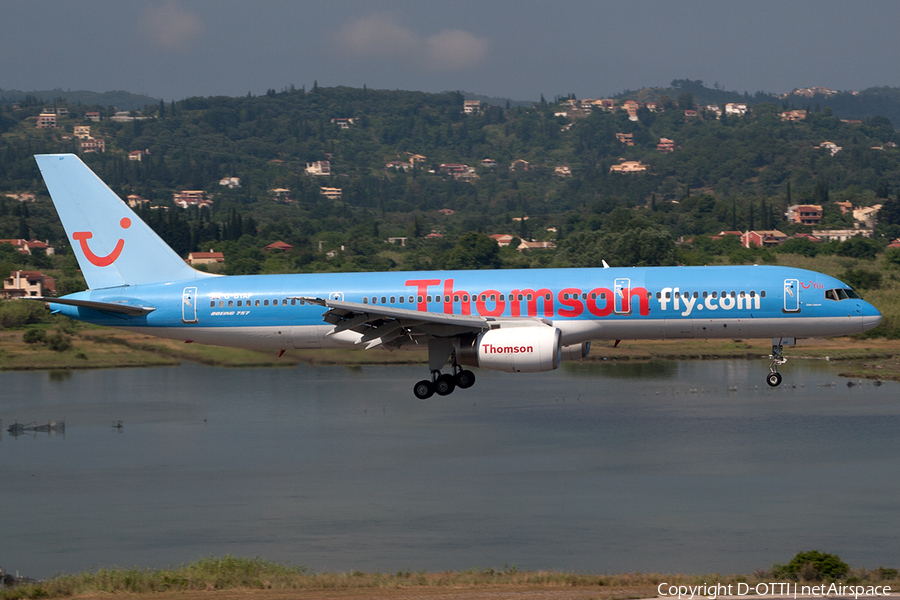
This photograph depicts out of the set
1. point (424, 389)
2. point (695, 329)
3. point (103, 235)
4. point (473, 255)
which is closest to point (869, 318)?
point (695, 329)

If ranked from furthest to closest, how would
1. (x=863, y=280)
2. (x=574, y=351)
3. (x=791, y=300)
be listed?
1. (x=863, y=280)
2. (x=574, y=351)
3. (x=791, y=300)

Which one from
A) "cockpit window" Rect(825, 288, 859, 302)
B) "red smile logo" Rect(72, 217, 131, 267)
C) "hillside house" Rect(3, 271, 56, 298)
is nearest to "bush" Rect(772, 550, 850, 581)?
"cockpit window" Rect(825, 288, 859, 302)

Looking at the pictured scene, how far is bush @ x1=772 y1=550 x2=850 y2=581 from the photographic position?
2179 inches

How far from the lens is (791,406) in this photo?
112 metres

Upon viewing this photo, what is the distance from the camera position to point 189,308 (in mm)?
48656

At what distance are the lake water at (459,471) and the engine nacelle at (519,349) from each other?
2808 centimetres

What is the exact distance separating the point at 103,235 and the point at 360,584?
21279 mm

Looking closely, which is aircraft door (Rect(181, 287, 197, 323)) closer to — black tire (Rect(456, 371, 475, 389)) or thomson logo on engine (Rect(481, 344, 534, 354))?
black tire (Rect(456, 371, 475, 389))

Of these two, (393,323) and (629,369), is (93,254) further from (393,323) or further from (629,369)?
(629,369)

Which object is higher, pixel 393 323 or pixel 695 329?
pixel 393 323

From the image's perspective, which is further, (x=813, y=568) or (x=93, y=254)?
(x=813, y=568)

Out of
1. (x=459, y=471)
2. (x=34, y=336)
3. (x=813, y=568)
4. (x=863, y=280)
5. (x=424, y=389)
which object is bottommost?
(x=813, y=568)

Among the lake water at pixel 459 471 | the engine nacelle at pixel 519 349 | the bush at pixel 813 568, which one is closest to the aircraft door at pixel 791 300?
the engine nacelle at pixel 519 349

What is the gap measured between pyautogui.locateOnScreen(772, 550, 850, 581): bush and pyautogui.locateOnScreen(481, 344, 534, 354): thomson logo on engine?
71.6ft
